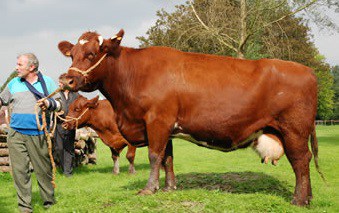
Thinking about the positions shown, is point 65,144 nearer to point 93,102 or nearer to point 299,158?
point 93,102

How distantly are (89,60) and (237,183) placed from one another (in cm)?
416

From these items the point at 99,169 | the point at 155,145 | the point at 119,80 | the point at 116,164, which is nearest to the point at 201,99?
the point at 155,145

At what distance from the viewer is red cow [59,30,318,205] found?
7.01 meters

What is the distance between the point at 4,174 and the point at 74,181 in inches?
91.7

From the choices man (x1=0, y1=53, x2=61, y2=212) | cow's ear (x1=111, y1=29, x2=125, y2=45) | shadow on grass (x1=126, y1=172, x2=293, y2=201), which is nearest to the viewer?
man (x1=0, y1=53, x2=61, y2=212)

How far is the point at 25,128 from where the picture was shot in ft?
23.1

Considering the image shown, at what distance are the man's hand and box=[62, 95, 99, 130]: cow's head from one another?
5818 mm

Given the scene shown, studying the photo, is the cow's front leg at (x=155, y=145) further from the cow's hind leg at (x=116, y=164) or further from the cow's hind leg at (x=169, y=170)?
the cow's hind leg at (x=116, y=164)

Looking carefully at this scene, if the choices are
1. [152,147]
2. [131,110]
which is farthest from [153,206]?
[131,110]

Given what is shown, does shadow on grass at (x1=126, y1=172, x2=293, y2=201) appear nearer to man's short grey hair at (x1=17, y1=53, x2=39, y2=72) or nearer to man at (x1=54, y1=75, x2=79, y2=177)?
man's short grey hair at (x1=17, y1=53, x2=39, y2=72)

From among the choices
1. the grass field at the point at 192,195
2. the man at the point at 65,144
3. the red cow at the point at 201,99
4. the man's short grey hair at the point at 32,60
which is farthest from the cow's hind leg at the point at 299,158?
the man at the point at 65,144

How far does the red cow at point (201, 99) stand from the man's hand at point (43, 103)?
0.55 m

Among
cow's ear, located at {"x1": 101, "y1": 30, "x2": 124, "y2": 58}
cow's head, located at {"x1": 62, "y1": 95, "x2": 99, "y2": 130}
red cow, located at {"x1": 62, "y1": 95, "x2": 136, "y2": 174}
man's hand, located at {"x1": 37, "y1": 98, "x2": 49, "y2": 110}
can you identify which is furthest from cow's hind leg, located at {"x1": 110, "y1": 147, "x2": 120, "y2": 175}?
cow's ear, located at {"x1": 101, "y1": 30, "x2": 124, "y2": 58}

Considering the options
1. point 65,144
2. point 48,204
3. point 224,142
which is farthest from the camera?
point 65,144
